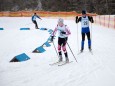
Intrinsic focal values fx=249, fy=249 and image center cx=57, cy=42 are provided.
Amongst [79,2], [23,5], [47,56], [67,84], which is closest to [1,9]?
[23,5]

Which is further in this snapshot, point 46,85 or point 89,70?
point 89,70

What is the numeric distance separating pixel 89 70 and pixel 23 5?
3119 inches

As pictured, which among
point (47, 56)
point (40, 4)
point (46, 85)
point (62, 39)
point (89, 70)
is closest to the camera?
point (46, 85)

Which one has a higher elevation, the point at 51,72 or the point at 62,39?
the point at 62,39

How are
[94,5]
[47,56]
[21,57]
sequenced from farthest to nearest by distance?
[94,5]
[47,56]
[21,57]

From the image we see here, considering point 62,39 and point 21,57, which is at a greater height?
point 62,39

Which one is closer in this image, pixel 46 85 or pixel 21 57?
pixel 46 85

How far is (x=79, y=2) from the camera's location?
69312mm

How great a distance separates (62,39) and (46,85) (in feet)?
11.0

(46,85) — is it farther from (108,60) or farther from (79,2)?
(79,2)

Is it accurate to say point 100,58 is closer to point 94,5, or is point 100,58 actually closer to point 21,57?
point 21,57

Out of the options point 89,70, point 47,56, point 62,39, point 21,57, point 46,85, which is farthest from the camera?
point 47,56

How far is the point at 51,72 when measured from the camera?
9.52 meters

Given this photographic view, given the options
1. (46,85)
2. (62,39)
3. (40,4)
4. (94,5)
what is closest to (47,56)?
(62,39)
